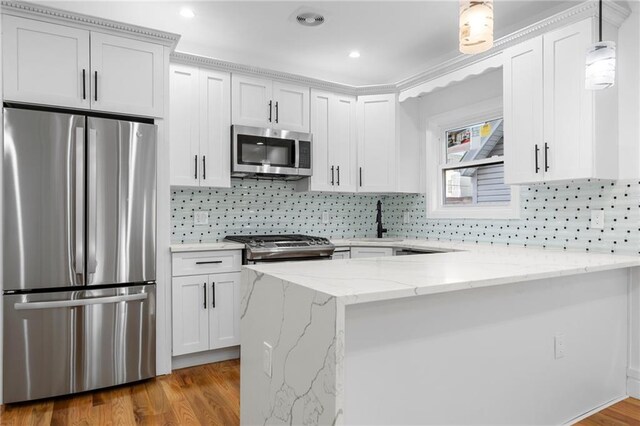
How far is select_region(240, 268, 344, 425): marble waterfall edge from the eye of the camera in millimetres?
1211

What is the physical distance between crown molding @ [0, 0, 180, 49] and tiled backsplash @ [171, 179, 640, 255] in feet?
3.95

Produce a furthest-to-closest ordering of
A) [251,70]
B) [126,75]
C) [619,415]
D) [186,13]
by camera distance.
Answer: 1. [251,70]
2. [186,13]
3. [126,75]
4. [619,415]

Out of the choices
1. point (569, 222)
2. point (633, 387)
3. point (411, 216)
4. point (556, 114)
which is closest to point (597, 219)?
point (569, 222)

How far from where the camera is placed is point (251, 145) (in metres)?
3.49

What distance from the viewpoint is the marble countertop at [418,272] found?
4.30 feet

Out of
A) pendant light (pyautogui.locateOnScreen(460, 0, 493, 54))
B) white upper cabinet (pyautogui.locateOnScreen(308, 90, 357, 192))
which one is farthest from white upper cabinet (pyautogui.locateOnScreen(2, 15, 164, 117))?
pendant light (pyautogui.locateOnScreen(460, 0, 493, 54))

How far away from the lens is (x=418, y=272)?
1646mm

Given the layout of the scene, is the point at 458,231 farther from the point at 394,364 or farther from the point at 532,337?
the point at 394,364

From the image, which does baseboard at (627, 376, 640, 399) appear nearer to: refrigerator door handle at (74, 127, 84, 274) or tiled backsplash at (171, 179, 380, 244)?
tiled backsplash at (171, 179, 380, 244)

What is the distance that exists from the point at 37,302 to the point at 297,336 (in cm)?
194

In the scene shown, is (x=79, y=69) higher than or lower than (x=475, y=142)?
higher

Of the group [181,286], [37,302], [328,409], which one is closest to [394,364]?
[328,409]

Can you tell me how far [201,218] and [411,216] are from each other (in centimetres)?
217

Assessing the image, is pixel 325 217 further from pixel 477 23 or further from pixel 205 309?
pixel 477 23
